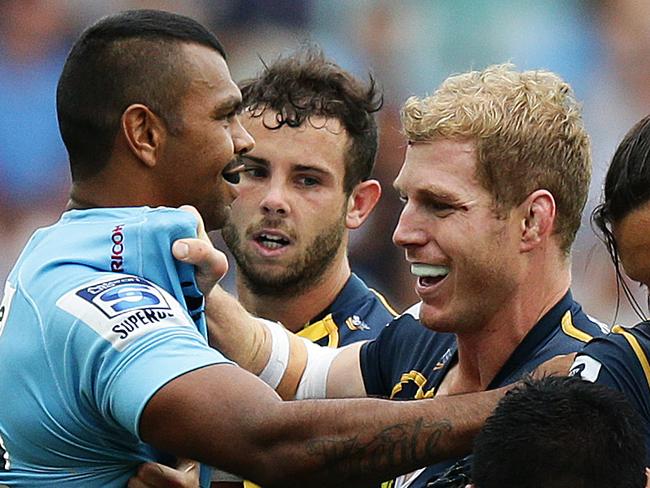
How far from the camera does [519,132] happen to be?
3.14 meters

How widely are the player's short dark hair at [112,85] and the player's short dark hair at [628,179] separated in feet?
3.38

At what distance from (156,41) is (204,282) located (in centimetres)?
64

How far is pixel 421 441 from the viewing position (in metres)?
2.71

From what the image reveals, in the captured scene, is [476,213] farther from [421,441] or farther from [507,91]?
[421,441]

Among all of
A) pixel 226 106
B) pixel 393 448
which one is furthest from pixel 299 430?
pixel 226 106

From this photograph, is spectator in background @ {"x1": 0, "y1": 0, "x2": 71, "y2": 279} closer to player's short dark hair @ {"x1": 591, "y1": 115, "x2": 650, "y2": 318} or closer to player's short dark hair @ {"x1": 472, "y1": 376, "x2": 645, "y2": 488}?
player's short dark hair @ {"x1": 591, "y1": 115, "x2": 650, "y2": 318}

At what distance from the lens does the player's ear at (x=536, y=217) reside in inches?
125

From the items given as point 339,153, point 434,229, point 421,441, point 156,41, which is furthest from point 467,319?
point 339,153

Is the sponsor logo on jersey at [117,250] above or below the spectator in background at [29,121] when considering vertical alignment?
below

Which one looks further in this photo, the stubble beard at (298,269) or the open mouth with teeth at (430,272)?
the stubble beard at (298,269)

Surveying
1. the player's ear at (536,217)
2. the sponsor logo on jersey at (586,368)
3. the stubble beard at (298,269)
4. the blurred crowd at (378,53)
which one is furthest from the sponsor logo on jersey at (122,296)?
the blurred crowd at (378,53)

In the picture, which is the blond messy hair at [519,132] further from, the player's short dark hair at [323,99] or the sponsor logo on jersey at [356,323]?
the player's short dark hair at [323,99]

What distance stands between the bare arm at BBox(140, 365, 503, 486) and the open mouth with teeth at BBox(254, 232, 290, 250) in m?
2.08

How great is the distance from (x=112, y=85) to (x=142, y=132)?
0.14 meters
